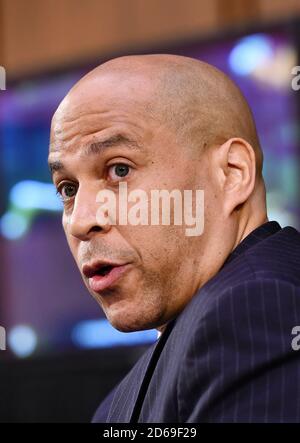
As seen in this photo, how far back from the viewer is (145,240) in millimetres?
1765

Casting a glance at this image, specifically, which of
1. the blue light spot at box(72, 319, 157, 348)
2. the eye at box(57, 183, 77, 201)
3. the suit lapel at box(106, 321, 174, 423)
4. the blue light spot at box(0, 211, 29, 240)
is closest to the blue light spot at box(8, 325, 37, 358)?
the blue light spot at box(72, 319, 157, 348)

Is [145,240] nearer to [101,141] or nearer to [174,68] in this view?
[101,141]

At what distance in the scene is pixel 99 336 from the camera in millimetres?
3961

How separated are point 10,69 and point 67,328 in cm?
130

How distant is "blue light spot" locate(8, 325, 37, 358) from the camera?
4145 mm

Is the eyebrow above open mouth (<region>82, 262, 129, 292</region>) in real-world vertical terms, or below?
above

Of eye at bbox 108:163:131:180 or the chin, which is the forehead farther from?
the chin

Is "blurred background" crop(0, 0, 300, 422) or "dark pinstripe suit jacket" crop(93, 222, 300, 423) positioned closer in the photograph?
"dark pinstripe suit jacket" crop(93, 222, 300, 423)

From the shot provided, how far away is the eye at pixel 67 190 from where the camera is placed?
1.88 metres

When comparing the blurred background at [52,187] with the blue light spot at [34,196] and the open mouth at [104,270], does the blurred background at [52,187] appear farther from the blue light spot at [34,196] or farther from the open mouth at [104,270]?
the open mouth at [104,270]

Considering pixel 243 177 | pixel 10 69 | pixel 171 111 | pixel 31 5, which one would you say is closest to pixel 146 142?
pixel 171 111

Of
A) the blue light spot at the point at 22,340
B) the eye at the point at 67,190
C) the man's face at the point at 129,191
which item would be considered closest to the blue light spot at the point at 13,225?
the blue light spot at the point at 22,340

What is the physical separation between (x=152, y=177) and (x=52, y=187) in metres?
2.36

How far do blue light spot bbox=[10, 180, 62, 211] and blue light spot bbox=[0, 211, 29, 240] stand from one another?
0.05 m
